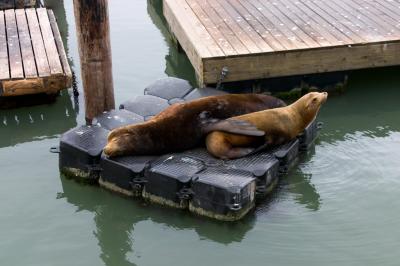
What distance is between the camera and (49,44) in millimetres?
6797

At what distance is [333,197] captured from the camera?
15.1 feet

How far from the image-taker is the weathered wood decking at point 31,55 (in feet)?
19.2

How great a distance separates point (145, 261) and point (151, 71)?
3553 mm

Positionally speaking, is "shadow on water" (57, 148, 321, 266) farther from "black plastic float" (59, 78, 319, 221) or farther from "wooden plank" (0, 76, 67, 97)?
"wooden plank" (0, 76, 67, 97)

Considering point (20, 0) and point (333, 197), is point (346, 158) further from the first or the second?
point (20, 0)

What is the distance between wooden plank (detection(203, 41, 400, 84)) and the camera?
5.84 meters

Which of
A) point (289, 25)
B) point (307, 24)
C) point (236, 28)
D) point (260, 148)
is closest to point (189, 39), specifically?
point (236, 28)

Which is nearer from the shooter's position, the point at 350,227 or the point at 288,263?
the point at 288,263

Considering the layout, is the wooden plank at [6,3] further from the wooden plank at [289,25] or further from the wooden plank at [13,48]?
the wooden plank at [289,25]

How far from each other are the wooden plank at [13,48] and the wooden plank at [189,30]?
1.75m

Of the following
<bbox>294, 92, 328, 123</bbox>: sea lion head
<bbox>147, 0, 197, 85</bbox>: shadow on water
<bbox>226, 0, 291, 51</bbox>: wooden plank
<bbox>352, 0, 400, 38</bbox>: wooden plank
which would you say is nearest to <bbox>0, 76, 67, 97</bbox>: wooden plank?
<bbox>147, 0, 197, 85</bbox>: shadow on water

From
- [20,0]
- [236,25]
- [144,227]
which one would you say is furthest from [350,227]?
[20,0]

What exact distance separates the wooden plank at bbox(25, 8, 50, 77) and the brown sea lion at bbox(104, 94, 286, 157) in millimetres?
1737

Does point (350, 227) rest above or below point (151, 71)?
below
